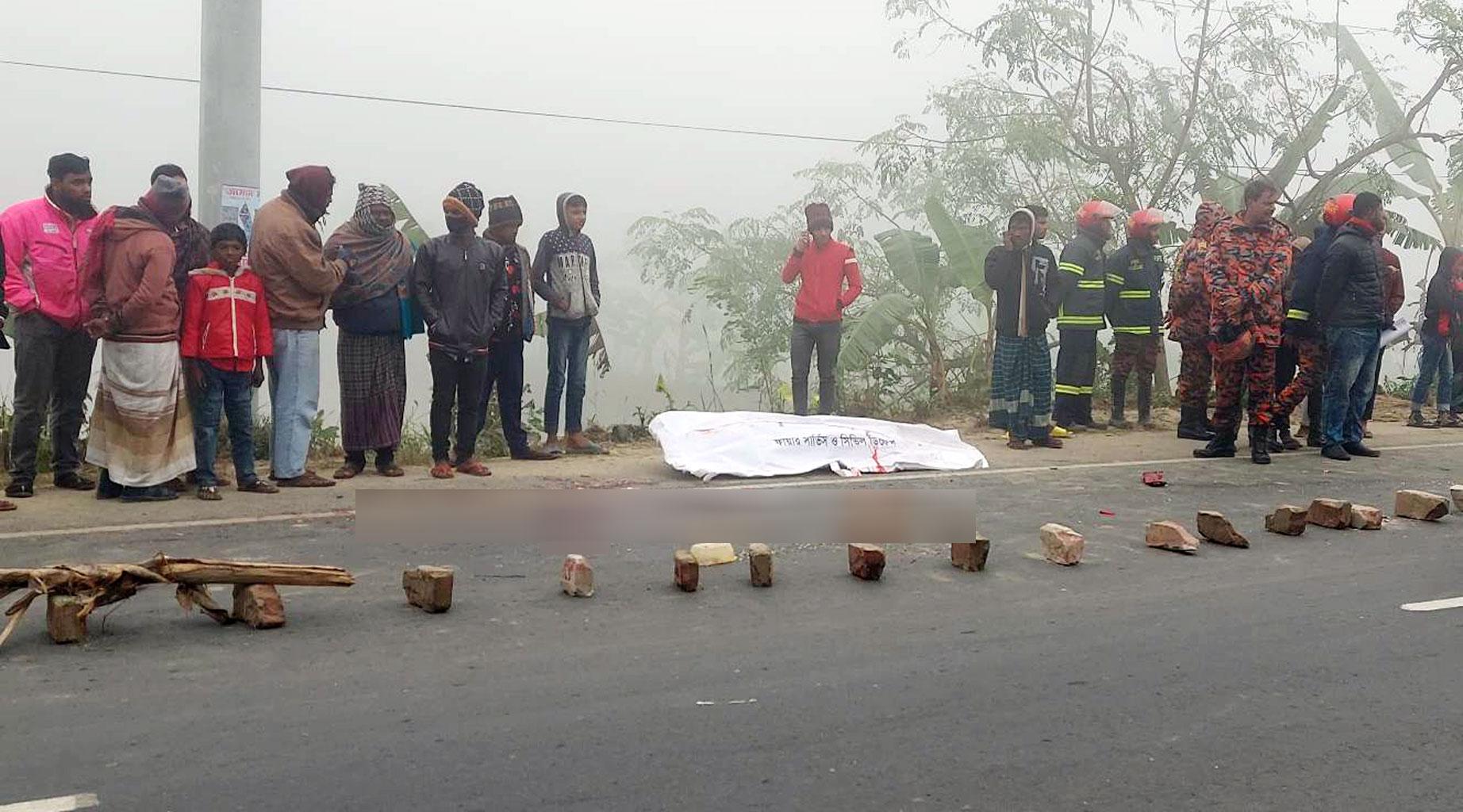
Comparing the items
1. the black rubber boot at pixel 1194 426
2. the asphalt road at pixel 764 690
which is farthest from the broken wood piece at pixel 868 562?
the black rubber boot at pixel 1194 426

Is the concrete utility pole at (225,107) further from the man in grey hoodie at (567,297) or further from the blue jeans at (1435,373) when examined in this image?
the blue jeans at (1435,373)

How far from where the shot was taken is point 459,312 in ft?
29.6

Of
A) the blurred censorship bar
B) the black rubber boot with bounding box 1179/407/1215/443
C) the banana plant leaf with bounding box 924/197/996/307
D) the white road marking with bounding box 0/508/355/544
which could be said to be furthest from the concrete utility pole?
the black rubber boot with bounding box 1179/407/1215/443

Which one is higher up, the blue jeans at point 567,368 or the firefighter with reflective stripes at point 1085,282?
the firefighter with reflective stripes at point 1085,282

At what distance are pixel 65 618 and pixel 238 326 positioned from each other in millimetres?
3578

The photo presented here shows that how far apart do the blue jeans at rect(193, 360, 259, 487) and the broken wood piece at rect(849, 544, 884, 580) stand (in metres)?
4.21

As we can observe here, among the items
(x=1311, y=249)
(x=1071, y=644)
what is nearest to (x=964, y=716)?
(x=1071, y=644)

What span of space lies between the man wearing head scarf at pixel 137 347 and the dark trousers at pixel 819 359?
5.51 metres

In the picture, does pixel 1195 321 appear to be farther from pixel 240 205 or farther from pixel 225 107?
pixel 225 107

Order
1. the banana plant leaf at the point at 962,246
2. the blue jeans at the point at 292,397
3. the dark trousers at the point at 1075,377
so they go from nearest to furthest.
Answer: the blue jeans at the point at 292,397
the dark trousers at the point at 1075,377
the banana plant leaf at the point at 962,246

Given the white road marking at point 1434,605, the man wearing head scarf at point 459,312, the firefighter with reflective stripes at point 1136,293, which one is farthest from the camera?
the firefighter with reflective stripes at point 1136,293

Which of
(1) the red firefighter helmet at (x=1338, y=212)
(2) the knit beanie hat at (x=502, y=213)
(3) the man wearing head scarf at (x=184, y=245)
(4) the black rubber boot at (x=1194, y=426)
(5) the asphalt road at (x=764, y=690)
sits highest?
(1) the red firefighter helmet at (x=1338, y=212)

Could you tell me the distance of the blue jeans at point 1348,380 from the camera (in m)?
10.6

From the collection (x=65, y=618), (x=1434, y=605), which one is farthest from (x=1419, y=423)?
(x=65, y=618)
